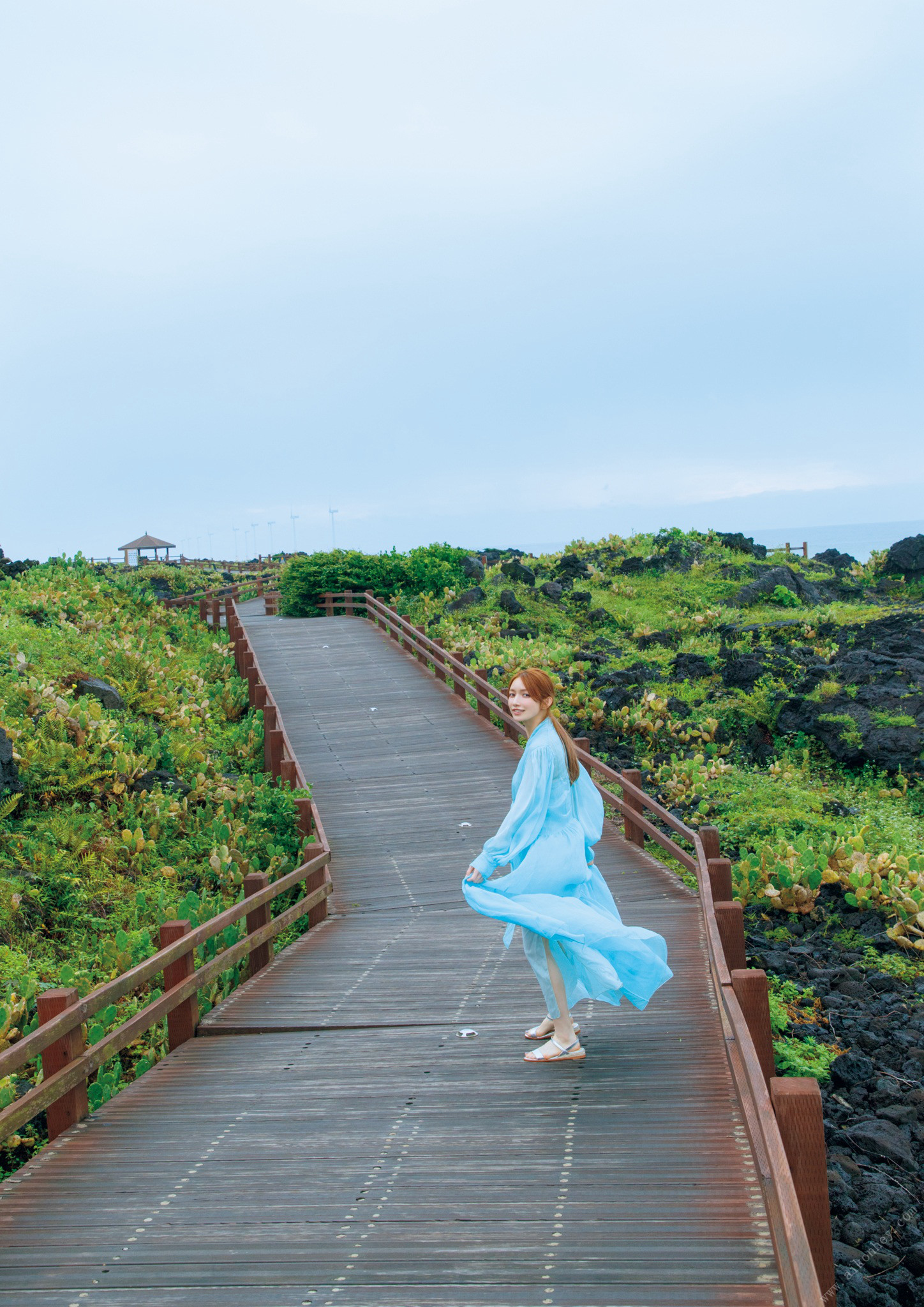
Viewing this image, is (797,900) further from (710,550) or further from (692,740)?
(710,550)

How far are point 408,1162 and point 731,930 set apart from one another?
292 centimetres

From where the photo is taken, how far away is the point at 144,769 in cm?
1388

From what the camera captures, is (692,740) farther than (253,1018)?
Yes

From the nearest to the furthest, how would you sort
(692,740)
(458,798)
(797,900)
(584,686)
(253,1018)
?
(253,1018) → (797,900) → (458,798) → (692,740) → (584,686)

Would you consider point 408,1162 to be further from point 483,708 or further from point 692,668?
point 692,668

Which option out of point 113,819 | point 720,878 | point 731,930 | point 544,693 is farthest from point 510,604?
point 544,693

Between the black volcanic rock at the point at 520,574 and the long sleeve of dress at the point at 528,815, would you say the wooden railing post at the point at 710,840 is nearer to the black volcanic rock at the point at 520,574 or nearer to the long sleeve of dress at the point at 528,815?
the long sleeve of dress at the point at 528,815

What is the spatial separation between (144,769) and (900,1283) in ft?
34.6

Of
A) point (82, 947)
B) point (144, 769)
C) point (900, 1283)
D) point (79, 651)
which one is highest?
point (79, 651)

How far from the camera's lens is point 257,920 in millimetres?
8398

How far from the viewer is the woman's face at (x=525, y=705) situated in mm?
5895

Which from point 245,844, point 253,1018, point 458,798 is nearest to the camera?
point 253,1018

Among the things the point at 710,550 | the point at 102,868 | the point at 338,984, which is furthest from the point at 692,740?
the point at 710,550

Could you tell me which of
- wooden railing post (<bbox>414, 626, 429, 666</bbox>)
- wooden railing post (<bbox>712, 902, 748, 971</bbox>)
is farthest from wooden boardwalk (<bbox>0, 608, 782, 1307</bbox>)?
wooden railing post (<bbox>414, 626, 429, 666</bbox>)
